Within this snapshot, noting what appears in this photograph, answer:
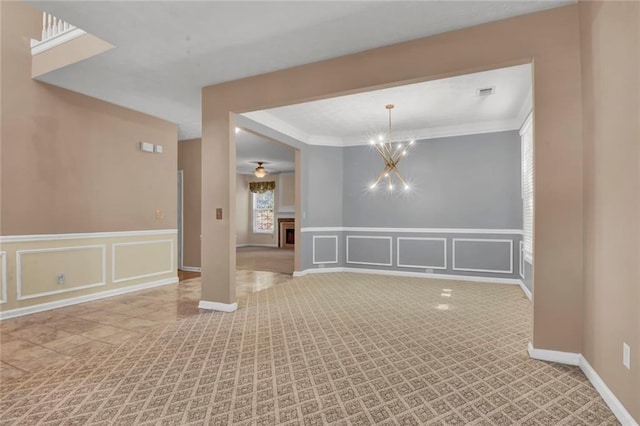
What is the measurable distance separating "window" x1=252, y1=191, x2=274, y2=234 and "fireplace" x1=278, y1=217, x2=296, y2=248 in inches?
19.5

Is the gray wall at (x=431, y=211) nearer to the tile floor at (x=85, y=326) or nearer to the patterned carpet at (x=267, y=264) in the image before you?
the patterned carpet at (x=267, y=264)

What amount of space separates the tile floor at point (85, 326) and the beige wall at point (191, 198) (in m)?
1.88

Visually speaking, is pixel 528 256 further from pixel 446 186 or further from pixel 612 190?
pixel 612 190

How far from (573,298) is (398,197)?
13.5 feet

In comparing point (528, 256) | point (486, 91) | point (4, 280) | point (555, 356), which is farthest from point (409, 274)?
point (4, 280)

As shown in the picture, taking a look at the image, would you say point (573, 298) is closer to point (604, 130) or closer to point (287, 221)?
point (604, 130)

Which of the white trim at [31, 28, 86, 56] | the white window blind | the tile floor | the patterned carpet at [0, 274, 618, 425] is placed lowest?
the tile floor

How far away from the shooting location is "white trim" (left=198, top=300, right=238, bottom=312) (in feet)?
13.2

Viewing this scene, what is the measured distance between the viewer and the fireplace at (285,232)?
1280 centimetres

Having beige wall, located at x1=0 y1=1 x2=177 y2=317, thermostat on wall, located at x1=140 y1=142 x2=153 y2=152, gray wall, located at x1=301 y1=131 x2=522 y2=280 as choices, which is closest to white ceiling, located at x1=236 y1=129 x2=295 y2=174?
gray wall, located at x1=301 y1=131 x2=522 y2=280

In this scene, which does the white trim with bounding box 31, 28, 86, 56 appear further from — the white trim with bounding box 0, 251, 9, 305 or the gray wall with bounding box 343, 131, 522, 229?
the gray wall with bounding box 343, 131, 522, 229

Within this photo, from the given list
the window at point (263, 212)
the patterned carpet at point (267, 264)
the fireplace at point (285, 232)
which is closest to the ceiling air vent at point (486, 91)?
the patterned carpet at point (267, 264)

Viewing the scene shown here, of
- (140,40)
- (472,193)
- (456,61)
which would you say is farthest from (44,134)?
(472,193)

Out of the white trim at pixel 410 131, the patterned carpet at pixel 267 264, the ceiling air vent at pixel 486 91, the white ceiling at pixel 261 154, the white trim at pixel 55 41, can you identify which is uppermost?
the white trim at pixel 55 41
